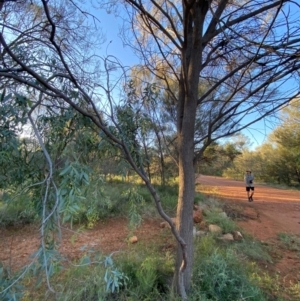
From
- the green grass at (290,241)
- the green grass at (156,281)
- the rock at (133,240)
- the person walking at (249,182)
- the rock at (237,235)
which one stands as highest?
the person walking at (249,182)

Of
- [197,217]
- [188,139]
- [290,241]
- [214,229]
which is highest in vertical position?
[188,139]

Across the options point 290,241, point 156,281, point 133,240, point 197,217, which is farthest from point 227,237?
point 156,281

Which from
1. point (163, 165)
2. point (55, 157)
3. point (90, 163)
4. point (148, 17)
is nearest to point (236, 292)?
point (90, 163)

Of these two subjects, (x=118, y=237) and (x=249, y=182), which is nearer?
(x=118, y=237)

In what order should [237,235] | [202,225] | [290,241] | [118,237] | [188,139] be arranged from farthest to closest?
1. [202,225]
2. [290,241]
3. [237,235]
4. [118,237]
5. [188,139]

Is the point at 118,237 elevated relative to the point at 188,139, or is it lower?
lower

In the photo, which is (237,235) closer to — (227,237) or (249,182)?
(227,237)

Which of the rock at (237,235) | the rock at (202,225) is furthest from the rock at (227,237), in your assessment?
the rock at (202,225)

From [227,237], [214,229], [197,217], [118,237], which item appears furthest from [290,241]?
[118,237]

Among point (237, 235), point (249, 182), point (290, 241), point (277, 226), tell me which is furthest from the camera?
point (249, 182)

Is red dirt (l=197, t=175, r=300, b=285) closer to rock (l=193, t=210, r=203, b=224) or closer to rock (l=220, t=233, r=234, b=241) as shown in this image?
rock (l=220, t=233, r=234, b=241)

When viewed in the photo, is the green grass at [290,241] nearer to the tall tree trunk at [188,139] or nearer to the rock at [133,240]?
the rock at [133,240]

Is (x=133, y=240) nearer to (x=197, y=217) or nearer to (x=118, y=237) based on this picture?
(x=118, y=237)

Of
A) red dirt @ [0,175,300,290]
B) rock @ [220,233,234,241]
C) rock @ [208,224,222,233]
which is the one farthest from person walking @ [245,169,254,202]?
rock @ [220,233,234,241]
